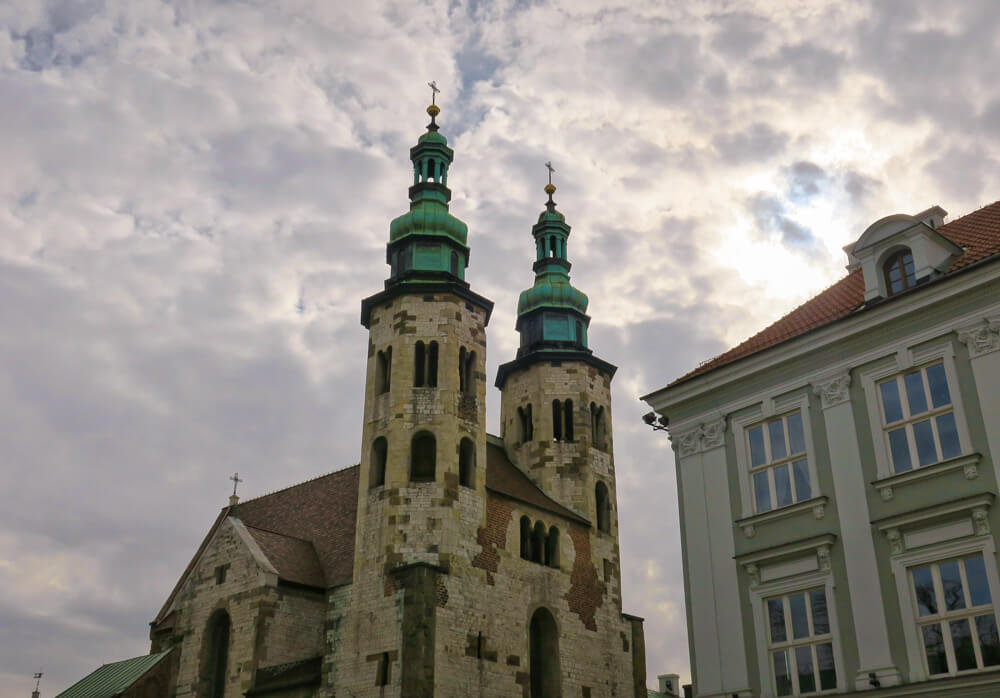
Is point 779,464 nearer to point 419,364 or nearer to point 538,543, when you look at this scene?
point 419,364

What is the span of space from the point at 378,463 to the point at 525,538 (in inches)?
228

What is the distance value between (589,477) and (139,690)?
17.7 metres

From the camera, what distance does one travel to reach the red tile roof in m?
17.0

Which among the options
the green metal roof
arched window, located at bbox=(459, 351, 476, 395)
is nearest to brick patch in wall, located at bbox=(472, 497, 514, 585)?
arched window, located at bbox=(459, 351, 476, 395)

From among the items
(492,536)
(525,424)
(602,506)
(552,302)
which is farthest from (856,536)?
(552,302)

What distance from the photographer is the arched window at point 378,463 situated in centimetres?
3272

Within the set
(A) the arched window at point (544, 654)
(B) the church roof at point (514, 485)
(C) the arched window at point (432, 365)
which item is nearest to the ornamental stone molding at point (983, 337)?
(B) the church roof at point (514, 485)

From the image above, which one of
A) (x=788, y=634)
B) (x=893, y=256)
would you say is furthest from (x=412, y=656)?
(x=893, y=256)

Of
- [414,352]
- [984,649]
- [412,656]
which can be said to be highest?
[414,352]

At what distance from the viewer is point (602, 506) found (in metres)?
39.2

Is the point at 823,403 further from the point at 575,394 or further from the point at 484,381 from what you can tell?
the point at 575,394

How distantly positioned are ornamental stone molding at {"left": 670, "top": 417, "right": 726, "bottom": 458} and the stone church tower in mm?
13141

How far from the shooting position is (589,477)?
38781 millimetres

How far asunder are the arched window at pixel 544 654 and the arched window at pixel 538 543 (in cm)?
178
